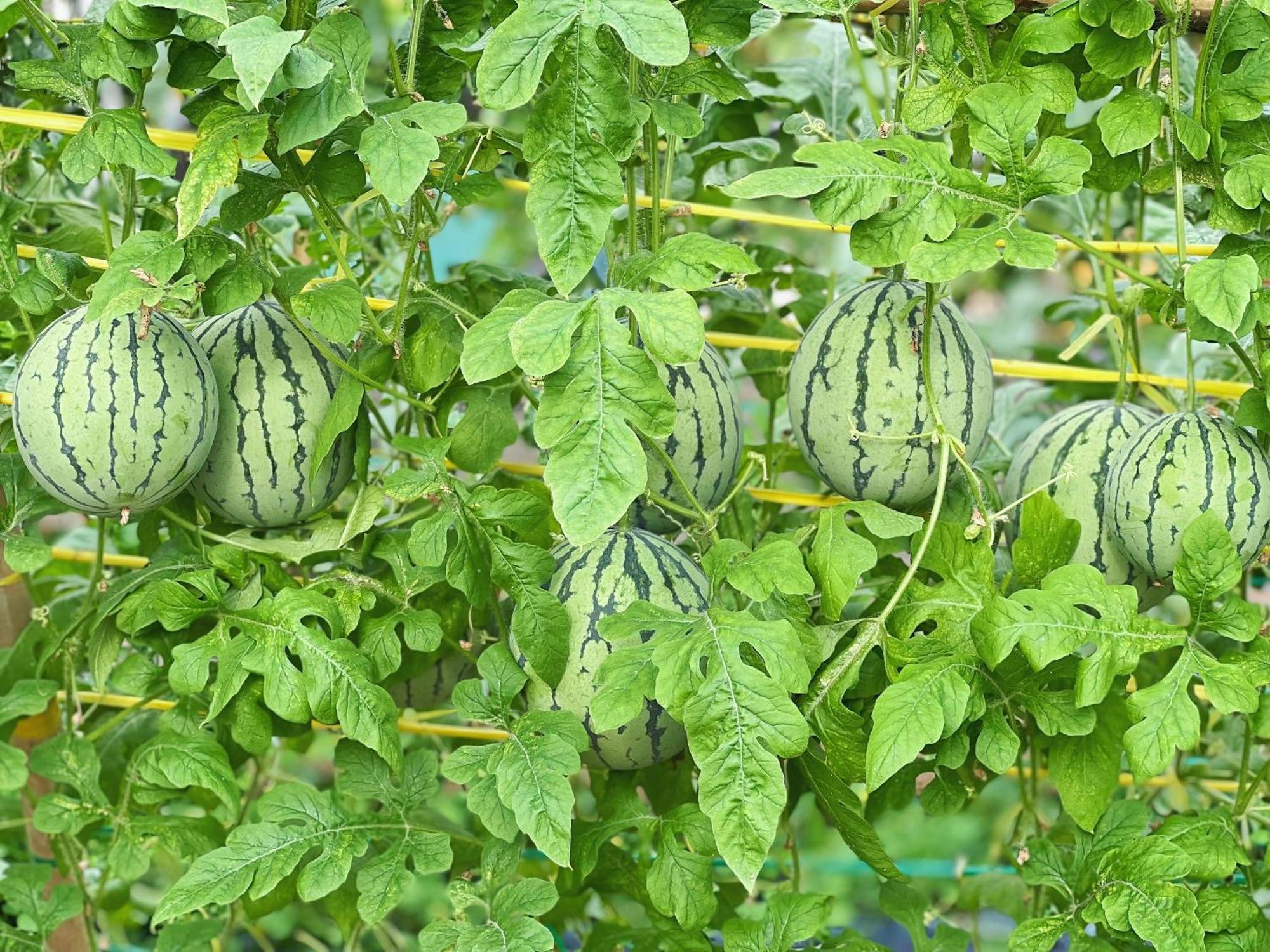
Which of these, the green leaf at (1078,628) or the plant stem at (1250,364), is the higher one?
the plant stem at (1250,364)

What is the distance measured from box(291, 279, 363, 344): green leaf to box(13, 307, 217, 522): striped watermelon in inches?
5.5

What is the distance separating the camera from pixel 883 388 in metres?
1.48

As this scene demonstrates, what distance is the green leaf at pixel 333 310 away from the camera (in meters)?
1.44

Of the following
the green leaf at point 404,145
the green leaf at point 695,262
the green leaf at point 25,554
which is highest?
the green leaf at point 404,145

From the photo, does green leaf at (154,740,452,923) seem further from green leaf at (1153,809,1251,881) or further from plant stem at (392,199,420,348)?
green leaf at (1153,809,1251,881)

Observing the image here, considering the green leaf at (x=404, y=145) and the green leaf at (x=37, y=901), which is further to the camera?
the green leaf at (x=37, y=901)

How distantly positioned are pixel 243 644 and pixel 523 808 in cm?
38

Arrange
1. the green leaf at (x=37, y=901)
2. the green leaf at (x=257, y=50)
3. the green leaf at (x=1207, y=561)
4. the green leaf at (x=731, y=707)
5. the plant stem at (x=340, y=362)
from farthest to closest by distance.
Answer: the green leaf at (x=37, y=901)
the plant stem at (x=340, y=362)
the green leaf at (x=1207, y=561)
the green leaf at (x=731, y=707)
the green leaf at (x=257, y=50)

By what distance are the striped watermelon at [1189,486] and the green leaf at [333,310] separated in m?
0.87

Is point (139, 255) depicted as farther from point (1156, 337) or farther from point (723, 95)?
point (1156, 337)

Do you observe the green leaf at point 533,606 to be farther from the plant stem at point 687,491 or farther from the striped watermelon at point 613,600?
the plant stem at point 687,491

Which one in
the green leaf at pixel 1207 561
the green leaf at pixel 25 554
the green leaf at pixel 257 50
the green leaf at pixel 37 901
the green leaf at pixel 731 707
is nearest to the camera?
the green leaf at pixel 257 50

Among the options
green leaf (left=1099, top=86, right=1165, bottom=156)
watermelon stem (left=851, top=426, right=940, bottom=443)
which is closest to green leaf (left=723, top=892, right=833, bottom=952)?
watermelon stem (left=851, top=426, right=940, bottom=443)

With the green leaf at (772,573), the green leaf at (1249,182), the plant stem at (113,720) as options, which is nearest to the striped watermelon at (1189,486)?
the green leaf at (1249,182)
